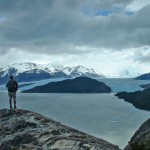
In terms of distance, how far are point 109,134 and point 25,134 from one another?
90.8m

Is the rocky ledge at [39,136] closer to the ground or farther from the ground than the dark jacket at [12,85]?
closer to the ground

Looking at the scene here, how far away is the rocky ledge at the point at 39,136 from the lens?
1658 cm

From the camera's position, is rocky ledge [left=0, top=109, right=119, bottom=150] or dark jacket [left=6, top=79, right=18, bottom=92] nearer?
rocky ledge [left=0, top=109, right=119, bottom=150]

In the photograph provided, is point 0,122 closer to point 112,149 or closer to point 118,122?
point 112,149

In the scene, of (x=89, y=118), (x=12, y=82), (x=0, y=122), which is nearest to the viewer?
(x=0, y=122)

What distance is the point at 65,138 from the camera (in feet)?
56.2

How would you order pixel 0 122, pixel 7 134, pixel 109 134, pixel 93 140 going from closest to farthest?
pixel 93 140 < pixel 7 134 < pixel 0 122 < pixel 109 134

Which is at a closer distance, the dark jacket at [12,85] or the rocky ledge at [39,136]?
the rocky ledge at [39,136]

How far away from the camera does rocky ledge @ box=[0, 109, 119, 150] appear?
1658 cm

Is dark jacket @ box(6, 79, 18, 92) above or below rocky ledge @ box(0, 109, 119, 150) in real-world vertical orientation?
above

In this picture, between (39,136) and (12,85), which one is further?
(12,85)

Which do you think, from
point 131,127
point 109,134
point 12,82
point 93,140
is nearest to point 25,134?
point 93,140

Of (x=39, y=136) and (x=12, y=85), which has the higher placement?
(x=12, y=85)

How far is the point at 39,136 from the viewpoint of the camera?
57.6 feet
